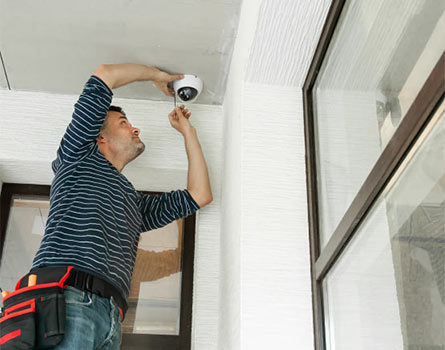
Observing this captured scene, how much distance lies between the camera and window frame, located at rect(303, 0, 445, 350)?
89 centimetres

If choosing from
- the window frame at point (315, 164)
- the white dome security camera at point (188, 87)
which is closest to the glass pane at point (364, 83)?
the window frame at point (315, 164)

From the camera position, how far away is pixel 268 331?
4.79 ft

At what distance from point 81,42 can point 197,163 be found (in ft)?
2.02

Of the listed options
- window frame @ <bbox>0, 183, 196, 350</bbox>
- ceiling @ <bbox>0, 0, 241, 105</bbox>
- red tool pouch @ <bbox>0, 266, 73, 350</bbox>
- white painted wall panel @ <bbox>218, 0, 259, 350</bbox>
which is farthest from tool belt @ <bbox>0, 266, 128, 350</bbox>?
ceiling @ <bbox>0, 0, 241, 105</bbox>

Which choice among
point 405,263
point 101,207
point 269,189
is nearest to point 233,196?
point 269,189

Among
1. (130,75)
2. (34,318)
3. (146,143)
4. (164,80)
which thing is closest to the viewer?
(34,318)

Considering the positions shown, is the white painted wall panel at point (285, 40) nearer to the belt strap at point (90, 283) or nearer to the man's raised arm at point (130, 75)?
the man's raised arm at point (130, 75)

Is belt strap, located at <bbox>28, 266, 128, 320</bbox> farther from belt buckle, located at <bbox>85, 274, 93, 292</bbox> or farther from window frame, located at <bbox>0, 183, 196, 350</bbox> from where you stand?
window frame, located at <bbox>0, 183, 196, 350</bbox>

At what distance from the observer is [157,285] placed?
2.27 meters

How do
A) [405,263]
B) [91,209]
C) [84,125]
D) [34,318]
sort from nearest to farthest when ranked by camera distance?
[405,263] < [34,318] < [91,209] < [84,125]

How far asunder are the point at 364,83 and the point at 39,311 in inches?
38.3

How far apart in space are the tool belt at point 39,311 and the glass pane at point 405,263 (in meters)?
0.72

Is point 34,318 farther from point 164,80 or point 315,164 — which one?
point 164,80

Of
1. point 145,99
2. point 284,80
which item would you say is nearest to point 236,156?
point 284,80
